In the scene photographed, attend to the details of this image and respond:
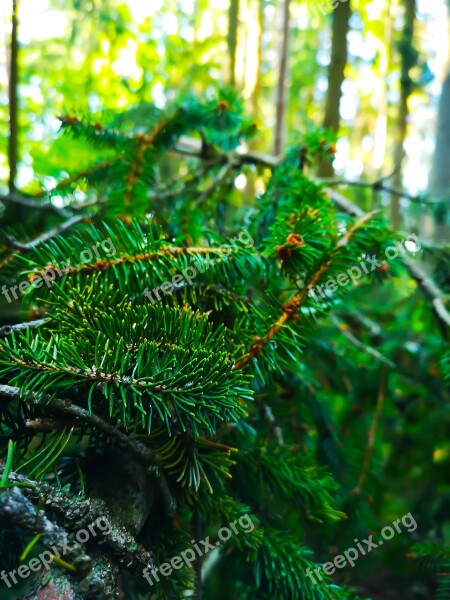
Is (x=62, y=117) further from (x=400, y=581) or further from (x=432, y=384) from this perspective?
(x=400, y=581)

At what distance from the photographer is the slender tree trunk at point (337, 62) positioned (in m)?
1.53

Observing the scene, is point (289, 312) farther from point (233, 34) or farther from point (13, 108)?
point (233, 34)

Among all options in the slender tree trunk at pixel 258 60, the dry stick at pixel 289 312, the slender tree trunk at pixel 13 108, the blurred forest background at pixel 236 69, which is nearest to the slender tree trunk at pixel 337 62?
the blurred forest background at pixel 236 69

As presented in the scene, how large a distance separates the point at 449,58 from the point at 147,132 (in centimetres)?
185

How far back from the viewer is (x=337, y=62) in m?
1.55

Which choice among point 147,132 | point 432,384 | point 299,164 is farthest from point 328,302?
point 432,384

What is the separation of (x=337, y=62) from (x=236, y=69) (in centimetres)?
137

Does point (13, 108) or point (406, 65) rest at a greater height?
point (406, 65)

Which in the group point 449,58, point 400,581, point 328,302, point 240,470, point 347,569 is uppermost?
point 449,58

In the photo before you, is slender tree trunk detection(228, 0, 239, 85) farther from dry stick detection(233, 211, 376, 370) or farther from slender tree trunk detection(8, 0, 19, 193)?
dry stick detection(233, 211, 376, 370)

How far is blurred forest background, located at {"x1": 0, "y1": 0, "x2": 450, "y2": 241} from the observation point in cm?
142

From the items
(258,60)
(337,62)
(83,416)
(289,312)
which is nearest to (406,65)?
(337,62)

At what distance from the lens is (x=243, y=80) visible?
349 centimetres

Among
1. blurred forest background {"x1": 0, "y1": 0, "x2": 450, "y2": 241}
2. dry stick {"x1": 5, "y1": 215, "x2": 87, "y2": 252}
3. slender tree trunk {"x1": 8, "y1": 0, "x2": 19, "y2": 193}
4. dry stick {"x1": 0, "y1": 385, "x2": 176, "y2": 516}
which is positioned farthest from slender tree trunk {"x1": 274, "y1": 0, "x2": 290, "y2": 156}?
dry stick {"x1": 0, "y1": 385, "x2": 176, "y2": 516}
